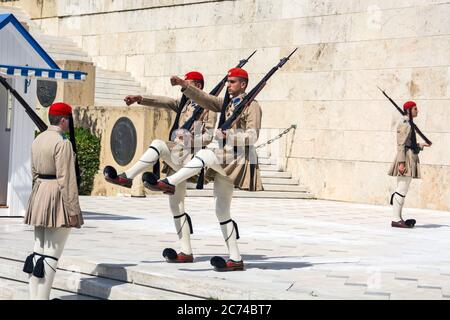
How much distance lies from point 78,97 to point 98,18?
640cm

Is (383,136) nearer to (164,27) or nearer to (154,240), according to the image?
(164,27)

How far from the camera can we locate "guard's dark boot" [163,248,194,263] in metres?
10.9

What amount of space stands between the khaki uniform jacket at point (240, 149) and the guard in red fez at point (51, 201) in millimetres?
1829

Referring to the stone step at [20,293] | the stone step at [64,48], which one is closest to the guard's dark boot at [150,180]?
the stone step at [20,293]

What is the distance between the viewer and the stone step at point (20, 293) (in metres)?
9.95

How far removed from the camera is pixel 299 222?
669 inches

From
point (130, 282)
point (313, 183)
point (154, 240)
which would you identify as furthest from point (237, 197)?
point (130, 282)

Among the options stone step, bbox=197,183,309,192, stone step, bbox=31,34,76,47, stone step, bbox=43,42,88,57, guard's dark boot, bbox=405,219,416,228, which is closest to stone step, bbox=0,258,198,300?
guard's dark boot, bbox=405,219,416,228

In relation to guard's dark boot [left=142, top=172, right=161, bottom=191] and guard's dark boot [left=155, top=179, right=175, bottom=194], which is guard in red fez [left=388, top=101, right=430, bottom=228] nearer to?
guard's dark boot [left=155, top=179, right=175, bottom=194]

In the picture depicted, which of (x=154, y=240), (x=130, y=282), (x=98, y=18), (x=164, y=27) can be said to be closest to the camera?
(x=130, y=282)

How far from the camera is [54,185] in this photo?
29.2 ft

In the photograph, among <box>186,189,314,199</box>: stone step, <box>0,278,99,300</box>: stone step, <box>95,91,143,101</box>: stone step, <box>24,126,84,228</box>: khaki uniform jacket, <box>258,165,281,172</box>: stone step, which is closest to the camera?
<box>24,126,84,228</box>: khaki uniform jacket

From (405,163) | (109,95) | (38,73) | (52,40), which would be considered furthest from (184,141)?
(52,40)

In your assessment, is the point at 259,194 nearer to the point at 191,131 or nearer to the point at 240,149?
the point at 191,131
